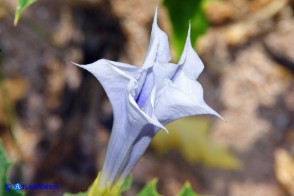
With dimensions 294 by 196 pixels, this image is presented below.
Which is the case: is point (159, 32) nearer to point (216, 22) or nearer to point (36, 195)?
point (36, 195)

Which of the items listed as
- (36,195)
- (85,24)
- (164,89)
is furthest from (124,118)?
(85,24)

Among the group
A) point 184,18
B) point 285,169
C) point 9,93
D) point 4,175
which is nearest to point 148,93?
point 4,175

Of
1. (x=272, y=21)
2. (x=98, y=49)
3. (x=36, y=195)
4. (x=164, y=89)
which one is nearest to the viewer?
(x=164, y=89)

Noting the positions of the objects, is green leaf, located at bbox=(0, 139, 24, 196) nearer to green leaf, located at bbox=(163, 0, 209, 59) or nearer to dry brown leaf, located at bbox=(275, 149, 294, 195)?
green leaf, located at bbox=(163, 0, 209, 59)

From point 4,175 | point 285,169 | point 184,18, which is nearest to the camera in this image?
point 4,175

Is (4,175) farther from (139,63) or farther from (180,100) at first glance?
(139,63)

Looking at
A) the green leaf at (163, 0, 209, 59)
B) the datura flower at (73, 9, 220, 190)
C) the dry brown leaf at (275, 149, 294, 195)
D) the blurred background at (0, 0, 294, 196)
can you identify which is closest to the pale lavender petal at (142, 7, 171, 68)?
the datura flower at (73, 9, 220, 190)
